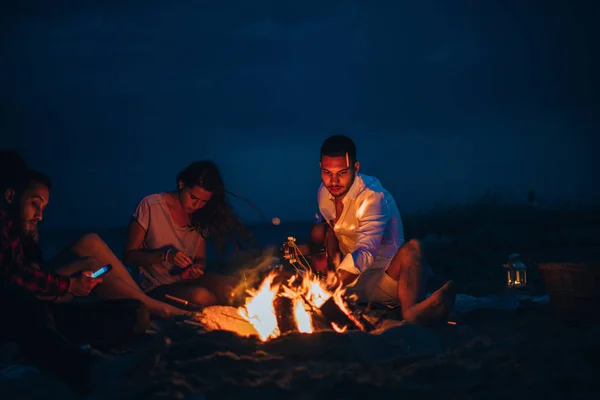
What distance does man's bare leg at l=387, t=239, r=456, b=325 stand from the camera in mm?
4656

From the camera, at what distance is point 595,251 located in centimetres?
1128

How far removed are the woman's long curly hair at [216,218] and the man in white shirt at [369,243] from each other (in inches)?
37.1

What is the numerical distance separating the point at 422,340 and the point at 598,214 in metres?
17.1

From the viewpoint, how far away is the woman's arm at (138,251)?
5395mm

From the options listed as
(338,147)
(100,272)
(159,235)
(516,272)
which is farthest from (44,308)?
(516,272)

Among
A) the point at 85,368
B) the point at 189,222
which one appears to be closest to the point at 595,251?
the point at 189,222

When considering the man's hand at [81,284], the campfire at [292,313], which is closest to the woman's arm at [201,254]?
the campfire at [292,313]

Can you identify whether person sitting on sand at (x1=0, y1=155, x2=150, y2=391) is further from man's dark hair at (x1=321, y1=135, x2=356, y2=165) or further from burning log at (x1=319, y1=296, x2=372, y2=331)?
man's dark hair at (x1=321, y1=135, x2=356, y2=165)

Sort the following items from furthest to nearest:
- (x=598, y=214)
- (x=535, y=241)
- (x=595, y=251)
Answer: (x=598, y=214)
(x=535, y=241)
(x=595, y=251)

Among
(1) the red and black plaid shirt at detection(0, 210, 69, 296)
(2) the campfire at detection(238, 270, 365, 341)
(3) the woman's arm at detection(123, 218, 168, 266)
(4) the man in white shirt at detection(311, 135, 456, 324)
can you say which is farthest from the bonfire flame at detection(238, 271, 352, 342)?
(1) the red and black plaid shirt at detection(0, 210, 69, 296)

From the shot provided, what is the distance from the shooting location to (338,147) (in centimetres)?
507

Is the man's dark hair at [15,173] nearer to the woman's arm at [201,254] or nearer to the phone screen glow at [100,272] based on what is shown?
the phone screen glow at [100,272]

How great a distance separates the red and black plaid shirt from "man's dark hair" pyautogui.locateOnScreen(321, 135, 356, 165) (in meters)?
2.46

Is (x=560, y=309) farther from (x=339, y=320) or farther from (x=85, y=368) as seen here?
(x=85, y=368)
